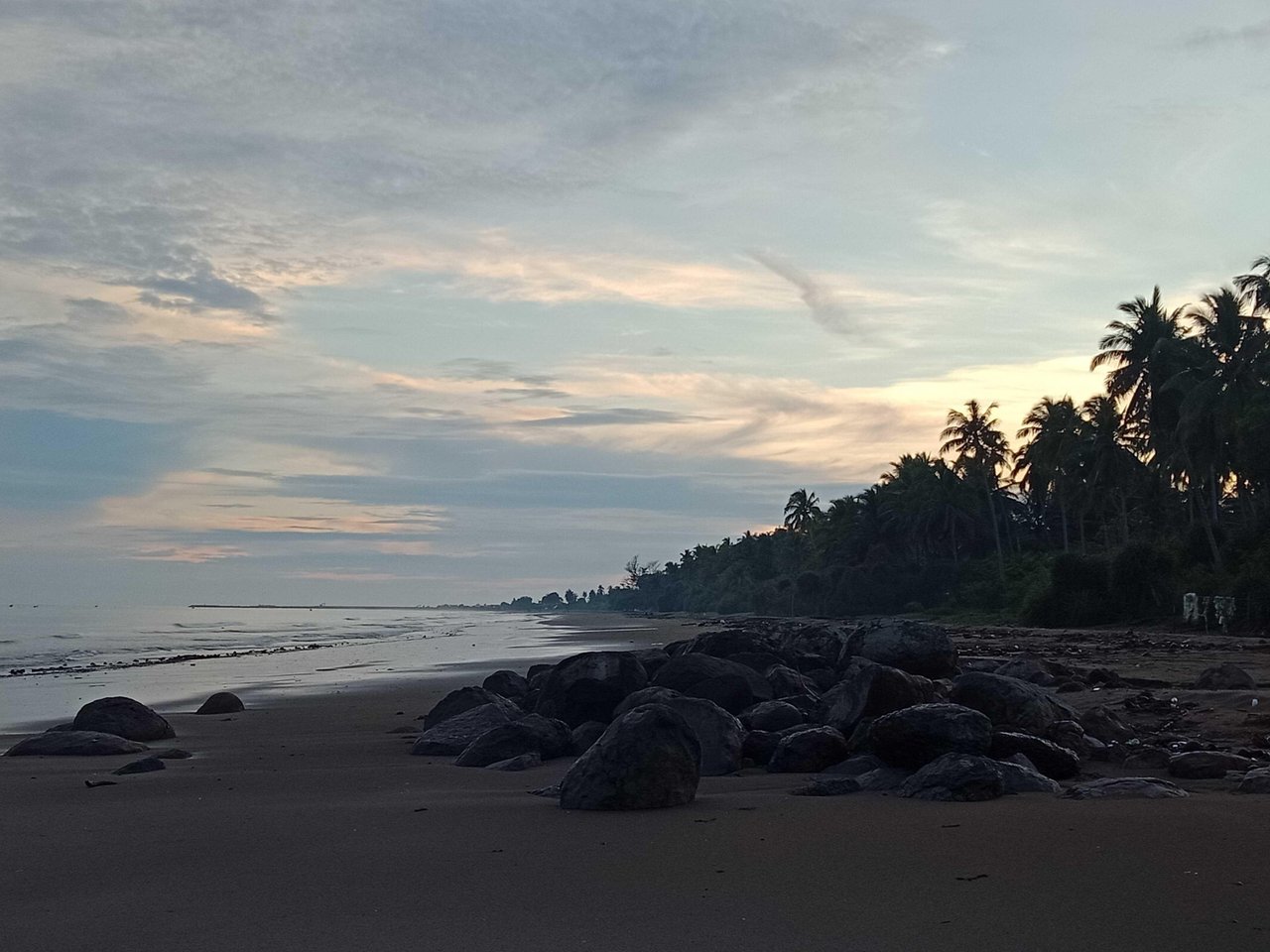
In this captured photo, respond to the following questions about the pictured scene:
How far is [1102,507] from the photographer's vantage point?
182 ft

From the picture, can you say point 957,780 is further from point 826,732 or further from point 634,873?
point 634,873

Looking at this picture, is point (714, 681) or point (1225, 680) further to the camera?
point (1225, 680)

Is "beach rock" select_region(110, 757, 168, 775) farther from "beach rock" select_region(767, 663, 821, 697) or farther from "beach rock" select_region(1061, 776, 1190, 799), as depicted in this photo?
"beach rock" select_region(1061, 776, 1190, 799)

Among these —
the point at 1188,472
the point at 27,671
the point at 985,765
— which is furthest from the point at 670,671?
the point at 1188,472

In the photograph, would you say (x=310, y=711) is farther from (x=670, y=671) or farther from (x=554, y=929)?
(x=554, y=929)

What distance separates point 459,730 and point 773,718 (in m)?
3.06

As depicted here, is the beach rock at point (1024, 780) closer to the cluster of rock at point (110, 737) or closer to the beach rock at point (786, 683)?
the beach rock at point (786, 683)

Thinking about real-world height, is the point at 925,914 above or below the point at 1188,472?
below

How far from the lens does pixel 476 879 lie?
17.1ft

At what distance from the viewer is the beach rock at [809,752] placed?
862 cm

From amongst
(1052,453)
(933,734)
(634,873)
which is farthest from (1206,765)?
(1052,453)

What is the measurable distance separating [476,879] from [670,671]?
735 cm

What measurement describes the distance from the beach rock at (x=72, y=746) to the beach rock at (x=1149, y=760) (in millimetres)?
9095

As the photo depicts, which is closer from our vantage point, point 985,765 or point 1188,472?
point 985,765
